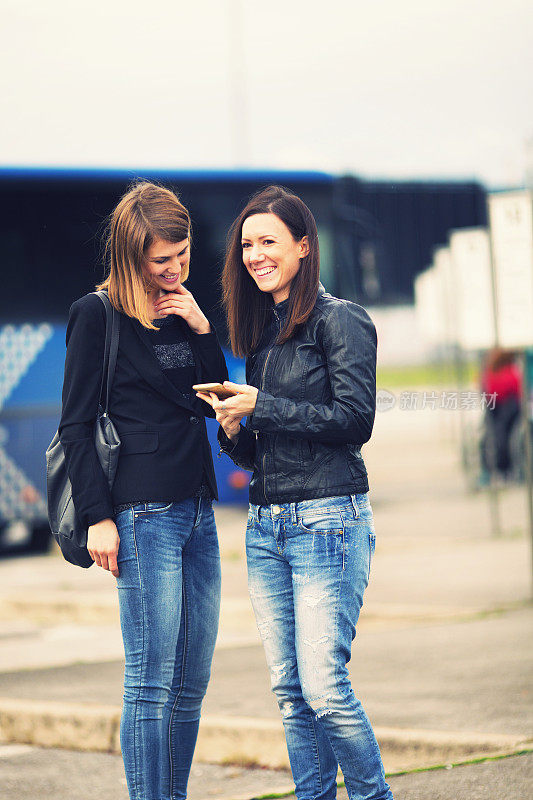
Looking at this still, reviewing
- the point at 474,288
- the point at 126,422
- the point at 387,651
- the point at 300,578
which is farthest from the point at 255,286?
the point at 474,288

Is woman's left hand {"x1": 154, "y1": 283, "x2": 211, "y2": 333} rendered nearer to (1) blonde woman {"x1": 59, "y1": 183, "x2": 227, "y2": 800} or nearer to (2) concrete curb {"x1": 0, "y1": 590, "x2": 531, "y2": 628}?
(1) blonde woman {"x1": 59, "y1": 183, "x2": 227, "y2": 800}

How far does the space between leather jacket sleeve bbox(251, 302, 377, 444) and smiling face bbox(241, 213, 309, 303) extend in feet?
0.61

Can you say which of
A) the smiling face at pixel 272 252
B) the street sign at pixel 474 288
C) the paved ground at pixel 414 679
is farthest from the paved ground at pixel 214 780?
the street sign at pixel 474 288

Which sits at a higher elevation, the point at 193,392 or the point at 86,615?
the point at 193,392

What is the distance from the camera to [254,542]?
320 cm

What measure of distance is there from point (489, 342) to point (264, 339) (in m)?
7.77

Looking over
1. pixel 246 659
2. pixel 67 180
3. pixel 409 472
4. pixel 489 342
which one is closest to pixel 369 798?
pixel 246 659

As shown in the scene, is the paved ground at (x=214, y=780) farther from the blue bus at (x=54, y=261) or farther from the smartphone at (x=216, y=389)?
the blue bus at (x=54, y=261)

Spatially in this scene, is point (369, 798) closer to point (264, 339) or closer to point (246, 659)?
point (264, 339)

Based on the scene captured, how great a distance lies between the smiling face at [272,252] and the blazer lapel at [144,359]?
0.36 meters

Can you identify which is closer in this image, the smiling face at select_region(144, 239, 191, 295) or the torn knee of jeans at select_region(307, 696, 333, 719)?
the torn knee of jeans at select_region(307, 696, 333, 719)

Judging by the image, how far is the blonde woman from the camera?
122 inches

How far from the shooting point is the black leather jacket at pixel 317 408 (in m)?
3.04

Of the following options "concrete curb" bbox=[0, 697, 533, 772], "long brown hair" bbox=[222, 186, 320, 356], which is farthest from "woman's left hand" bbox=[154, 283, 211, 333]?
"concrete curb" bbox=[0, 697, 533, 772]
